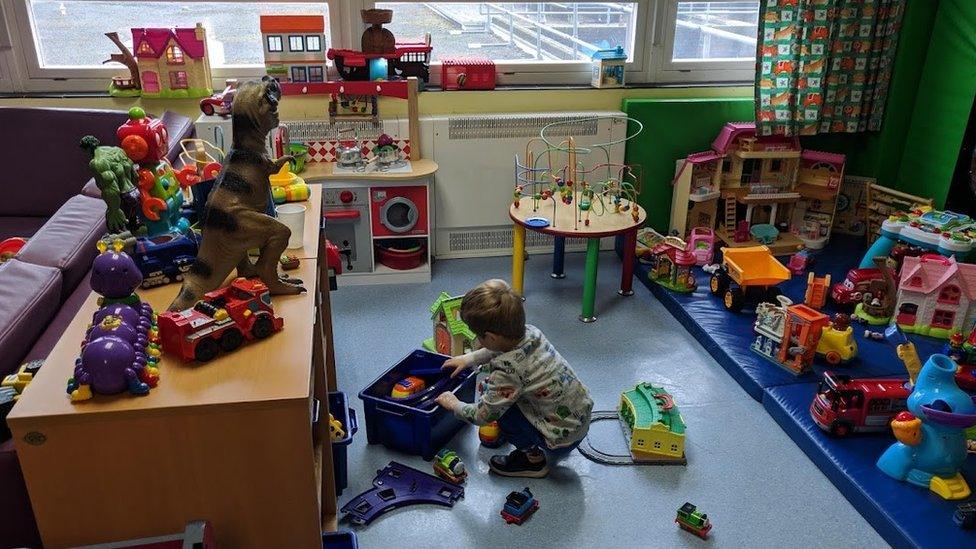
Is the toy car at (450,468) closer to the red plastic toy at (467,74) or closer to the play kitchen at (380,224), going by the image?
the play kitchen at (380,224)

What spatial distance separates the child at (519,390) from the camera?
2115 millimetres

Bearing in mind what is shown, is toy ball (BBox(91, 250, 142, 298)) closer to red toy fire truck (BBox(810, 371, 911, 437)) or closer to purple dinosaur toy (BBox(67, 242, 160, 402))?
purple dinosaur toy (BBox(67, 242, 160, 402))

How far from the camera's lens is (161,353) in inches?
55.7

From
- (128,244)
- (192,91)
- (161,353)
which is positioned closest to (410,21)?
(192,91)

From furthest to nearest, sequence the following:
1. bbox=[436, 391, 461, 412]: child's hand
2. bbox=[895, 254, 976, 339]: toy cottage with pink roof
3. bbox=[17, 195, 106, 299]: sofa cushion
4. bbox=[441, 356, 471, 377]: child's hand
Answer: bbox=[895, 254, 976, 339]: toy cottage with pink roof
bbox=[441, 356, 471, 377]: child's hand
bbox=[436, 391, 461, 412]: child's hand
bbox=[17, 195, 106, 299]: sofa cushion

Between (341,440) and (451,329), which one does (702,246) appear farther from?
(341,440)

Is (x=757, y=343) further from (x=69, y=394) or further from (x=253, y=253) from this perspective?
(x=69, y=394)

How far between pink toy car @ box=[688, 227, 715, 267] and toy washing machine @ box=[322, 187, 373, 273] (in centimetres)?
171

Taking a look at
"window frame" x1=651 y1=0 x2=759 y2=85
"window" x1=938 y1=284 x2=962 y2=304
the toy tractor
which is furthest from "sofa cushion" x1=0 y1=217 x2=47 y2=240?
"window" x1=938 y1=284 x2=962 y2=304

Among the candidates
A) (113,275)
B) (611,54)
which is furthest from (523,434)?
(611,54)

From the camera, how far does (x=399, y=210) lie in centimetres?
379

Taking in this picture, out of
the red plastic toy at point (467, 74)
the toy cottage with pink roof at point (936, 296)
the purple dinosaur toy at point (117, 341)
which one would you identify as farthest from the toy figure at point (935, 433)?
the red plastic toy at point (467, 74)

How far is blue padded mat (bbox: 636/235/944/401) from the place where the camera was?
9.57ft

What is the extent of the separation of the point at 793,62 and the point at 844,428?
2220 millimetres
